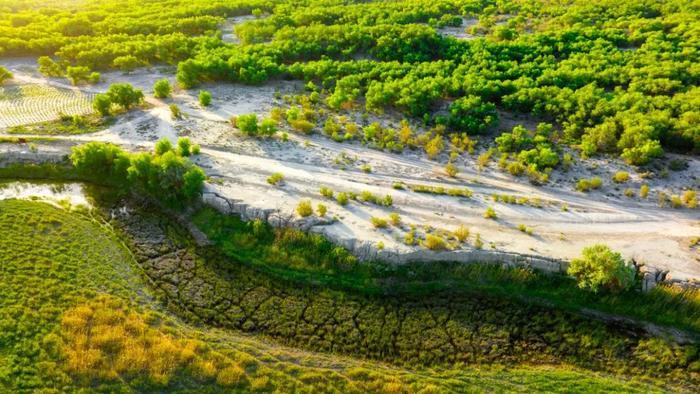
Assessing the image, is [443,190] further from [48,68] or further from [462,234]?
[48,68]

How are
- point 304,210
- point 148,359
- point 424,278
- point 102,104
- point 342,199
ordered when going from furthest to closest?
point 102,104
point 342,199
point 304,210
point 424,278
point 148,359

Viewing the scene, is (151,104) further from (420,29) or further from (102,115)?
(420,29)

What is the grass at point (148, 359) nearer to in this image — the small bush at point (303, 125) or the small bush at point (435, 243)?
the small bush at point (435, 243)

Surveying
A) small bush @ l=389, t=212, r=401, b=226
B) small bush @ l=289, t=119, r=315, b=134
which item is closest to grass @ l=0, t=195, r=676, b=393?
small bush @ l=389, t=212, r=401, b=226

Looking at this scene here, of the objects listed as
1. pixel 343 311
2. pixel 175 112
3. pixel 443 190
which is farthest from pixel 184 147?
pixel 443 190

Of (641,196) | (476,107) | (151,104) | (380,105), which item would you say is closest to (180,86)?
(151,104)

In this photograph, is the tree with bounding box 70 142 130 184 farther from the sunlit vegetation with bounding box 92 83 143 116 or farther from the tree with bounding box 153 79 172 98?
the tree with bounding box 153 79 172 98

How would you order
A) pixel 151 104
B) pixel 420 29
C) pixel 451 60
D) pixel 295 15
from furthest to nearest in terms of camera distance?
pixel 295 15
pixel 420 29
pixel 451 60
pixel 151 104

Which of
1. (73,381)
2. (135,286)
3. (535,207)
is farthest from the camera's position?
(535,207)
